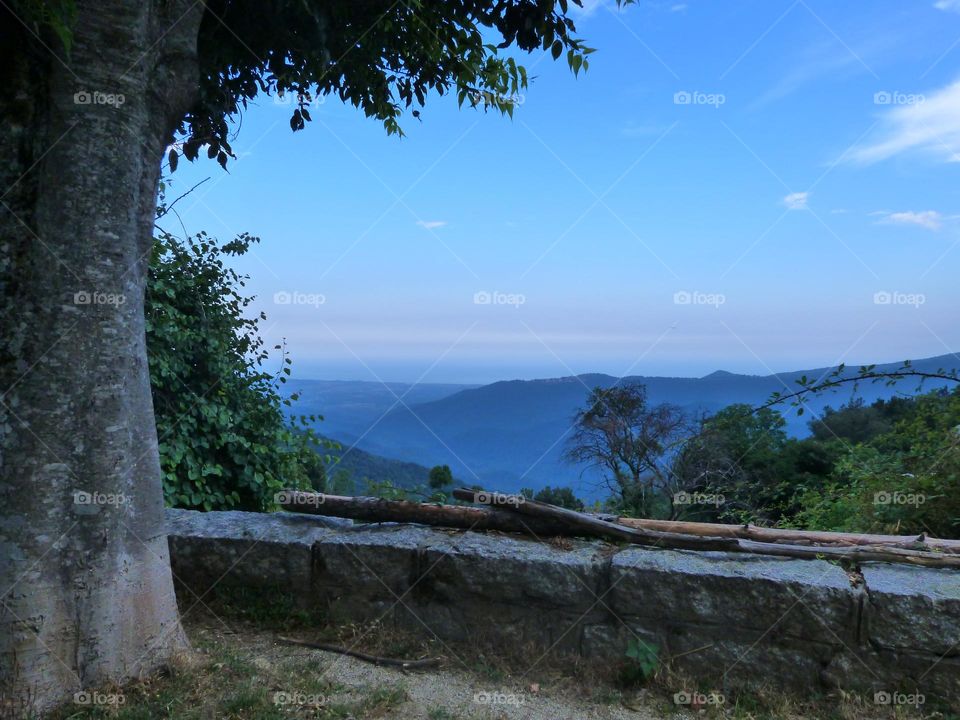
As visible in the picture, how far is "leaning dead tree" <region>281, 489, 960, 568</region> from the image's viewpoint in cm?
340

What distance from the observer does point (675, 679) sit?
321cm

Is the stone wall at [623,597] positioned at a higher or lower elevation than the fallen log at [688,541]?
lower

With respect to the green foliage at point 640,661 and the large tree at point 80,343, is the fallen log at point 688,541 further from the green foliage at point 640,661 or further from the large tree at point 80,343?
the large tree at point 80,343

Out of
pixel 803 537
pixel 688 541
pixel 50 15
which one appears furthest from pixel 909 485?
pixel 50 15

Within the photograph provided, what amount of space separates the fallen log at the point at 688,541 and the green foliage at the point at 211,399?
3227mm

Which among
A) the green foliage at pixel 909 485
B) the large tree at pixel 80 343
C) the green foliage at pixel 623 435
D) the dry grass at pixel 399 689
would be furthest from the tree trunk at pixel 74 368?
the green foliage at pixel 623 435

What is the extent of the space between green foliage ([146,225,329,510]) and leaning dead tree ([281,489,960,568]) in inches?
93.3

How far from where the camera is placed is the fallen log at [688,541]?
3367 millimetres

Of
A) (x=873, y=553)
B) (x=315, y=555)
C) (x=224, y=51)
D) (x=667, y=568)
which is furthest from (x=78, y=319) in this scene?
(x=873, y=553)

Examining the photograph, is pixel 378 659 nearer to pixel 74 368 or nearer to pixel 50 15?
pixel 74 368

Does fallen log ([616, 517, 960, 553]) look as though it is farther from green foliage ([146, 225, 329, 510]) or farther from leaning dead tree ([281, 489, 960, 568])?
green foliage ([146, 225, 329, 510])

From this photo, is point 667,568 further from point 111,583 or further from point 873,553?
point 111,583

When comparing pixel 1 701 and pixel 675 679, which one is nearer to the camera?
pixel 1 701

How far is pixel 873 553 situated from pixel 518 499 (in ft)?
6.34
